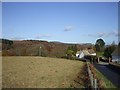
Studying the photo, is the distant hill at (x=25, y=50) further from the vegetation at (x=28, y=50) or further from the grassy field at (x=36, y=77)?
the grassy field at (x=36, y=77)

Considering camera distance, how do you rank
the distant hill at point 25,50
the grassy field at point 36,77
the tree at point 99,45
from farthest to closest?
the tree at point 99,45 < the distant hill at point 25,50 < the grassy field at point 36,77

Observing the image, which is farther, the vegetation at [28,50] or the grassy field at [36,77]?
the vegetation at [28,50]

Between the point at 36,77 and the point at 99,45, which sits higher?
the point at 99,45

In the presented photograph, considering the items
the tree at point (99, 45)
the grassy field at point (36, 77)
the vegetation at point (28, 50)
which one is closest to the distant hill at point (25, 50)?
the vegetation at point (28, 50)

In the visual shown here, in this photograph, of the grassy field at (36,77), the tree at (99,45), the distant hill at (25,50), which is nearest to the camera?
the grassy field at (36,77)

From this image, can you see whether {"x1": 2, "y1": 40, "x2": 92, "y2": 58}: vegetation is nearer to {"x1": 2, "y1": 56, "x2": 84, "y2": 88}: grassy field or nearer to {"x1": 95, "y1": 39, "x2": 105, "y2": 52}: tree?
{"x1": 2, "y1": 56, "x2": 84, "y2": 88}: grassy field

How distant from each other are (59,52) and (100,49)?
5540cm

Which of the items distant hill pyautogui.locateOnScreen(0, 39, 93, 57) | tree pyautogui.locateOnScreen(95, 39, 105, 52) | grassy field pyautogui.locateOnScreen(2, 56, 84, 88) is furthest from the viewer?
tree pyautogui.locateOnScreen(95, 39, 105, 52)

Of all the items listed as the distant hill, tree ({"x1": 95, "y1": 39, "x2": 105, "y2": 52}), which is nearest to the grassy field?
the distant hill

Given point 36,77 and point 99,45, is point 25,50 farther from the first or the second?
point 99,45

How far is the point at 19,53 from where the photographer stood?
67250 millimetres

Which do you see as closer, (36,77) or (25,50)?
(36,77)

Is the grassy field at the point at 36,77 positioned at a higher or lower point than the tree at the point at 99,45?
lower

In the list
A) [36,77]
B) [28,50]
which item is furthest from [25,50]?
[36,77]
